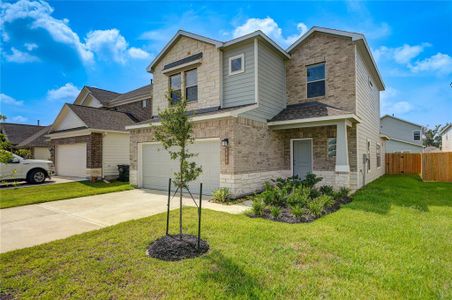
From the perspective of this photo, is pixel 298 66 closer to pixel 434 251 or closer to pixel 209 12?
pixel 209 12

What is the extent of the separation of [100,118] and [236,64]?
1067cm

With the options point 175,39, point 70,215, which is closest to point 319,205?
point 70,215

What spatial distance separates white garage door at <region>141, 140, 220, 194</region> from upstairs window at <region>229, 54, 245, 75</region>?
11.0 feet

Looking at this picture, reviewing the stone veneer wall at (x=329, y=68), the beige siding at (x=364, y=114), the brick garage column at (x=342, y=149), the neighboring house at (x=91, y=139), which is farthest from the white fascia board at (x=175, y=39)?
the beige siding at (x=364, y=114)

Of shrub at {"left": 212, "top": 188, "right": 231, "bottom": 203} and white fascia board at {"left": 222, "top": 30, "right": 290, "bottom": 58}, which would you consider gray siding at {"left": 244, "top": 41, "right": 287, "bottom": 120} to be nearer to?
white fascia board at {"left": 222, "top": 30, "right": 290, "bottom": 58}

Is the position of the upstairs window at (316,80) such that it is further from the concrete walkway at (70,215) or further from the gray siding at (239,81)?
the concrete walkway at (70,215)

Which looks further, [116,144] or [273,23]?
[116,144]

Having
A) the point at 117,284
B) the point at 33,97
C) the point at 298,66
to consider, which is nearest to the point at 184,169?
the point at 117,284

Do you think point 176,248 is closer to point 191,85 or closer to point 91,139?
point 191,85

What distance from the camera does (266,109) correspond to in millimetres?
10586

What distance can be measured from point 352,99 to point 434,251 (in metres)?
7.68

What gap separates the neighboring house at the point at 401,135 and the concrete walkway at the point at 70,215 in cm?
2688

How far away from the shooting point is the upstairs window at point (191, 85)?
11.6 metres

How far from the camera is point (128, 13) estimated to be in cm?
800
